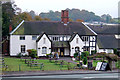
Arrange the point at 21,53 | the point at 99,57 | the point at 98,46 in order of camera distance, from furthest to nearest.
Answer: the point at 98,46
the point at 21,53
the point at 99,57

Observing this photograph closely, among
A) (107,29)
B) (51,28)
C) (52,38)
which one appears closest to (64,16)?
(51,28)

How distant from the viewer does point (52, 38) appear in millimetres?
52375

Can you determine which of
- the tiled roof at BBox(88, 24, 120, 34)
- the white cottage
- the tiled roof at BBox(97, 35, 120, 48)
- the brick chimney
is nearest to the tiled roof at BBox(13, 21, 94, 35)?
the white cottage

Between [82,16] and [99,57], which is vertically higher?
[82,16]

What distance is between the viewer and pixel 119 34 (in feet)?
199

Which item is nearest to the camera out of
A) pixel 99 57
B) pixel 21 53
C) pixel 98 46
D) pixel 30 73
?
pixel 30 73

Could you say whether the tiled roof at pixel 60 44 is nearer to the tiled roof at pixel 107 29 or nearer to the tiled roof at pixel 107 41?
the tiled roof at pixel 107 41

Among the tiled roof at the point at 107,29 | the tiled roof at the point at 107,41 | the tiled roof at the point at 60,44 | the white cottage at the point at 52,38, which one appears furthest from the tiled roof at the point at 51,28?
the tiled roof at the point at 107,29

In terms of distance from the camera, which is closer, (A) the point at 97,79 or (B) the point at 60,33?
(A) the point at 97,79

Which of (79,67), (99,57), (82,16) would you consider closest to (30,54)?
(99,57)

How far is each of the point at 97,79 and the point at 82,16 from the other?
4884 inches

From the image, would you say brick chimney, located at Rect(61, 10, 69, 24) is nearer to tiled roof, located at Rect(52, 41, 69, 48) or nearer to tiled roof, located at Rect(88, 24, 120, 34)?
tiled roof, located at Rect(52, 41, 69, 48)

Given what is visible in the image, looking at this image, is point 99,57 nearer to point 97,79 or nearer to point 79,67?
point 79,67

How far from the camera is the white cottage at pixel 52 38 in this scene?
50.5 meters
